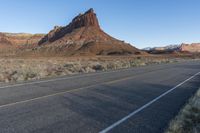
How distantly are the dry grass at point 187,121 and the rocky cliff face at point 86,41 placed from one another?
105 metres

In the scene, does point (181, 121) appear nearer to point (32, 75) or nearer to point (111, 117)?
point (111, 117)

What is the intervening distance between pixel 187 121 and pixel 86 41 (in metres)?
121

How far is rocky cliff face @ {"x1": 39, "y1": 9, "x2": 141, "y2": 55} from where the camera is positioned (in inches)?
4724

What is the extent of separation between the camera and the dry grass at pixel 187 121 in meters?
6.54

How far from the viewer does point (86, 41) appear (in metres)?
128

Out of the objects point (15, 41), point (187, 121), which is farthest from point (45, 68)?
point (15, 41)

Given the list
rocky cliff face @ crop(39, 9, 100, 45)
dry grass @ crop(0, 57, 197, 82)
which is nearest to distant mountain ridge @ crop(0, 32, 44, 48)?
rocky cliff face @ crop(39, 9, 100, 45)

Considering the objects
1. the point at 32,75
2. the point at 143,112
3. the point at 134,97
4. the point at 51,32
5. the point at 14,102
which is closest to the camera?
the point at 143,112

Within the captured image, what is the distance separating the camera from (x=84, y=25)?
143125 mm

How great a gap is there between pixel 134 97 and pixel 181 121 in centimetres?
413

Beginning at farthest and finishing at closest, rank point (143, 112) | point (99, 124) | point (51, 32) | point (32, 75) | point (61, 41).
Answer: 1. point (51, 32)
2. point (61, 41)
3. point (32, 75)
4. point (143, 112)
5. point (99, 124)

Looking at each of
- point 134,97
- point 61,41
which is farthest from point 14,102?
point 61,41

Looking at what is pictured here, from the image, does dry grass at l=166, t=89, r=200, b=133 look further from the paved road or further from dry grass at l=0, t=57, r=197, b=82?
dry grass at l=0, t=57, r=197, b=82

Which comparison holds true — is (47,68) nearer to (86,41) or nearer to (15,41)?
(86,41)
